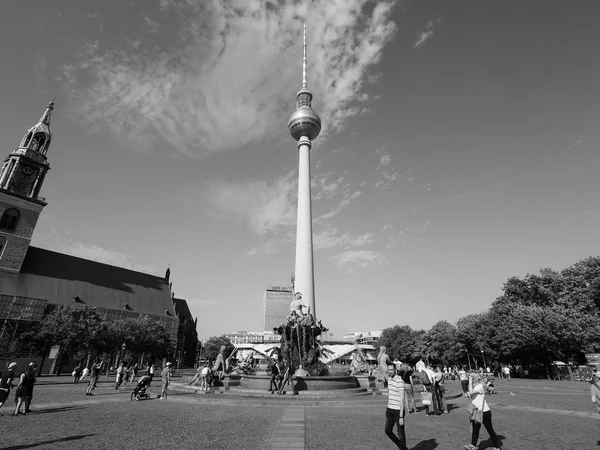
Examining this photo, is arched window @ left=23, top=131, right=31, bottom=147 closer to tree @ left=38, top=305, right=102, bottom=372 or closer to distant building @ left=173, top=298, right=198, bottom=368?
tree @ left=38, top=305, right=102, bottom=372

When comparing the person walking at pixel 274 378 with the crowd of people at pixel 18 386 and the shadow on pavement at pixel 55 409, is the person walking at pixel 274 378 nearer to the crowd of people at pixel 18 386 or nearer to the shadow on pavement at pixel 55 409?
the shadow on pavement at pixel 55 409

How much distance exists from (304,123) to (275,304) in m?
128

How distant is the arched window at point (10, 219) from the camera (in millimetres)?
56188

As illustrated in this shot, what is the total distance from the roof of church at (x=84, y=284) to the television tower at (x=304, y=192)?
155ft

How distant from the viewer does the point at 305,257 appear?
44531 mm

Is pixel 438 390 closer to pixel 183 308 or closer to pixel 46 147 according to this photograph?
pixel 46 147

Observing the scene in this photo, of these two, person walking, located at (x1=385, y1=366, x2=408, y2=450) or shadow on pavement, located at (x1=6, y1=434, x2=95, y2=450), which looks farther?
shadow on pavement, located at (x1=6, y1=434, x2=95, y2=450)

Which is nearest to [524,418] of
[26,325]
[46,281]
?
[26,325]

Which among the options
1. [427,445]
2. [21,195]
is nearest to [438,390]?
[427,445]

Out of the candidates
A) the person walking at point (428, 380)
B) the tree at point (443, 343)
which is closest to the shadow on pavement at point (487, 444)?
the person walking at point (428, 380)

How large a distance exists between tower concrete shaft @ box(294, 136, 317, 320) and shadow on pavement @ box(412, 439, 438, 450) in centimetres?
3291

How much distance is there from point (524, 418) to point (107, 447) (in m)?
14.1

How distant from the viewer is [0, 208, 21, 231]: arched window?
184 feet

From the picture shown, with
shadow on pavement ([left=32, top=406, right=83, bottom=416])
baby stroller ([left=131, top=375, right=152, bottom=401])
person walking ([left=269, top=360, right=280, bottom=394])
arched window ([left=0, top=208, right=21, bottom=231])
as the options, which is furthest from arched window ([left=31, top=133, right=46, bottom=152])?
person walking ([left=269, top=360, right=280, bottom=394])
